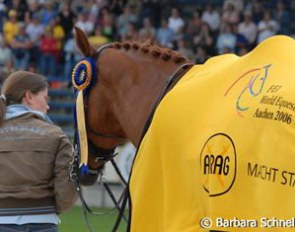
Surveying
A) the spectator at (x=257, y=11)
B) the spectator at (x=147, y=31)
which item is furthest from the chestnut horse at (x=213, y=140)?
the spectator at (x=257, y=11)

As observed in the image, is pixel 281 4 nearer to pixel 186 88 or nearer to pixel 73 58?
pixel 73 58

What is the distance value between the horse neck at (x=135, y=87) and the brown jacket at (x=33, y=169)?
426 mm

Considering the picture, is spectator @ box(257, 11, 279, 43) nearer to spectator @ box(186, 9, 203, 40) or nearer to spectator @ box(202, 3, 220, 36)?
spectator @ box(202, 3, 220, 36)

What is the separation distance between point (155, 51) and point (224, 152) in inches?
39.8

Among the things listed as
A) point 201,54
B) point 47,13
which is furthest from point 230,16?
point 47,13

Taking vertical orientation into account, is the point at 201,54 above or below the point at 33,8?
below

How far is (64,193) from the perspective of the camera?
15.5ft

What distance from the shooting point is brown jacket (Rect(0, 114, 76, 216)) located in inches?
184

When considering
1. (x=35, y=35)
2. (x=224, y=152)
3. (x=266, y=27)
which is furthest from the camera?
(x=35, y=35)

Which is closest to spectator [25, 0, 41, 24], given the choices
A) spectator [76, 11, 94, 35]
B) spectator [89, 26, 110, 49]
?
spectator [76, 11, 94, 35]

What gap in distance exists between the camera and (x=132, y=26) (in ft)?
56.4

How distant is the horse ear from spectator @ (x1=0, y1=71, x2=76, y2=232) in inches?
14.8

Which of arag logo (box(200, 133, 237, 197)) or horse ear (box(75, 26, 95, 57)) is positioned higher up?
horse ear (box(75, 26, 95, 57))

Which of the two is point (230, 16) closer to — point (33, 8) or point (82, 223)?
point (33, 8)
